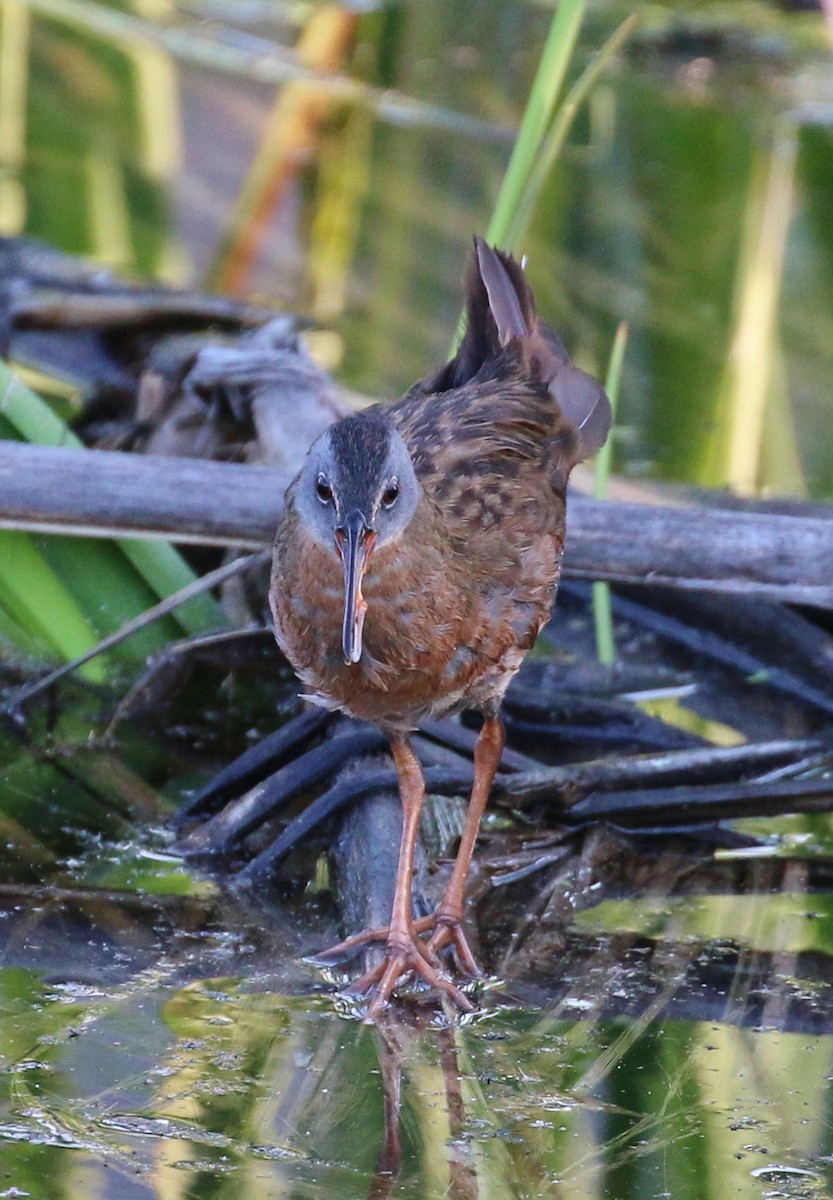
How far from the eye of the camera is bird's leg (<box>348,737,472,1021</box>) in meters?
2.99

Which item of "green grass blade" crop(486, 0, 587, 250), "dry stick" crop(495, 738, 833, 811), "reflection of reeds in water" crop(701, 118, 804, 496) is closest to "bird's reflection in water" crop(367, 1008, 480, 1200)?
"dry stick" crop(495, 738, 833, 811)

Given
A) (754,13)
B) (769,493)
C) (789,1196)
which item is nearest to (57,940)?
(789,1196)

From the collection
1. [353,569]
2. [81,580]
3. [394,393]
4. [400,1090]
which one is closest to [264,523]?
[81,580]

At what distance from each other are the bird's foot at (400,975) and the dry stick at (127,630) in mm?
1173

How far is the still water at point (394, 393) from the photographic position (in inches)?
96.5

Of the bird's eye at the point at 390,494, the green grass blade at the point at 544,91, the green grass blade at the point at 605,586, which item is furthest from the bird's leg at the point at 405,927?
the green grass blade at the point at 544,91

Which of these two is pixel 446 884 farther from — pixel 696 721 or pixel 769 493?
pixel 769 493

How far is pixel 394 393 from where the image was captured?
596 cm

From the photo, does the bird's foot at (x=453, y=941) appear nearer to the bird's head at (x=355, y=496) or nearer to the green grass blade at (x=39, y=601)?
the bird's head at (x=355, y=496)

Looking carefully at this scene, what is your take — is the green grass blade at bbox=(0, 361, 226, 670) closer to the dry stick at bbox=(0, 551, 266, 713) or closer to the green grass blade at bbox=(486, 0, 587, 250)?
the dry stick at bbox=(0, 551, 266, 713)

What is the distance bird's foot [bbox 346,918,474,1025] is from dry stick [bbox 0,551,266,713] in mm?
1173

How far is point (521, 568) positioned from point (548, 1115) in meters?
1.23

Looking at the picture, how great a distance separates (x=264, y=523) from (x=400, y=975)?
124 centimetres

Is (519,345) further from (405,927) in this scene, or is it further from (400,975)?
(400,975)
